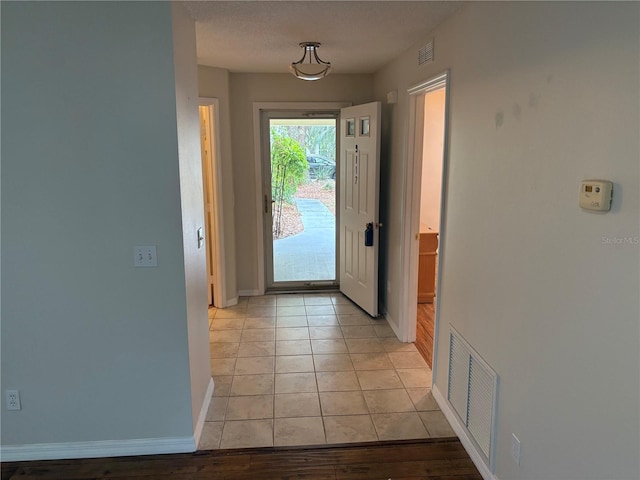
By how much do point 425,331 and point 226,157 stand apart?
Answer: 254 cm

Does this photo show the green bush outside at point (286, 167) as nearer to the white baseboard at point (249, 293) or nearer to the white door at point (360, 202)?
the white door at point (360, 202)

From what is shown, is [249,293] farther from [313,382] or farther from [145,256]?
[145,256]

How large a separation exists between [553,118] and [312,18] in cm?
159

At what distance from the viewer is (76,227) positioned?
7.17ft

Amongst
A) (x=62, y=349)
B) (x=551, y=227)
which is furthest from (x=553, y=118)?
(x=62, y=349)

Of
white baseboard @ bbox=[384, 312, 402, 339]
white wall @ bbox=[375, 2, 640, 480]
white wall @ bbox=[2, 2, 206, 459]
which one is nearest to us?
white wall @ bbox=[375, 2, 640, 480]

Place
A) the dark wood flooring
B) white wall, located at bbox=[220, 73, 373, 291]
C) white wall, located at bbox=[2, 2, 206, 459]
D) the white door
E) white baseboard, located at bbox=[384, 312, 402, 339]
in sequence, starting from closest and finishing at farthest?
white wall, located at bbox=[2, 2, 206, 459] < the dark wood flooring < white baseboard, located at bbox=[384, 312, 402, 339] < the white door < white wall, located at bbox=[220, 73, 373, 291]

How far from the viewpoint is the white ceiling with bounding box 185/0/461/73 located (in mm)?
2402

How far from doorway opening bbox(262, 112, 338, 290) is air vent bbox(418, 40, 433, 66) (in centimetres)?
187

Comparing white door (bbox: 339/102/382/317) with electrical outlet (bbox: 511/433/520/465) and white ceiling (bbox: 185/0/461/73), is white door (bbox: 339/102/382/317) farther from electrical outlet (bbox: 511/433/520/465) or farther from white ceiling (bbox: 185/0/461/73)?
electrical outlet (bbox: 511/433/520/465)

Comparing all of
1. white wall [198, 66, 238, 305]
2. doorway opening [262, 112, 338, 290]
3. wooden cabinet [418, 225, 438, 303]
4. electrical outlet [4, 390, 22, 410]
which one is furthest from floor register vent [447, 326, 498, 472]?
doorway opening [262, 112, 338, 290]

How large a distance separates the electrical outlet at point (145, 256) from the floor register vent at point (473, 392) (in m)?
1.69

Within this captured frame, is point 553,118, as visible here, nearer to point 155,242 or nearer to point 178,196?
point 178,196

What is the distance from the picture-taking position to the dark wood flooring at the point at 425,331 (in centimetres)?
363
